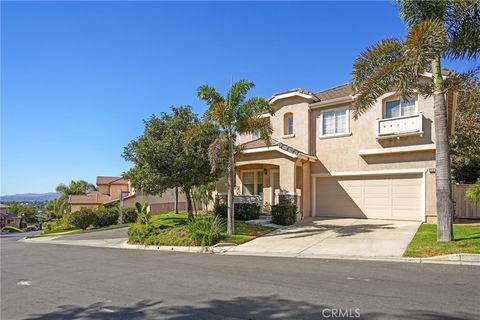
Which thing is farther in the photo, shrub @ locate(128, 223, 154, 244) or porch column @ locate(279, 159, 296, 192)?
porch column @ locate(279, 159, 296, 192)

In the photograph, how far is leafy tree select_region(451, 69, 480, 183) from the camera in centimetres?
2519

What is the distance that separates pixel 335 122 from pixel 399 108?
346 cm

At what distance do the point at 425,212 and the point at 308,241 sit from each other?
7611 millimetres

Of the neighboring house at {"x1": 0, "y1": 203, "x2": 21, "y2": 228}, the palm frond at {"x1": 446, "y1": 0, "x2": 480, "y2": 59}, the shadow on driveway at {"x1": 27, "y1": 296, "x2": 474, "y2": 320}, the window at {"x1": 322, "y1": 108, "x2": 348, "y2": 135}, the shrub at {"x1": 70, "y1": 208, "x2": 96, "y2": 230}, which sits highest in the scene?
the palm frond at {"x1": 446, "y1": 0, "x2": 480, "y2": 59}

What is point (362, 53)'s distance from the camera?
13.2 metres

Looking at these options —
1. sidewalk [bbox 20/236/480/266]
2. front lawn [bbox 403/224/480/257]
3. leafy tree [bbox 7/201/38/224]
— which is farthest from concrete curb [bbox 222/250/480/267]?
leafy tree [bbox 7/201/38/224]

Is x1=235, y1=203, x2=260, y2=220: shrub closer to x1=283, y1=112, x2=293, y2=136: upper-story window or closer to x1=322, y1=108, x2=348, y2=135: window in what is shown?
x1=283, y1=112, x2=293, y2=136: upper-story window

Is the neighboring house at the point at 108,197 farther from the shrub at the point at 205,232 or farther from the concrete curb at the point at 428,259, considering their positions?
the concrete curb at the point at 428,259

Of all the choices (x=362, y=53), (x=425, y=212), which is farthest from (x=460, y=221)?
(x=362, y=53)

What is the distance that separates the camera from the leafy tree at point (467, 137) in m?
25.2

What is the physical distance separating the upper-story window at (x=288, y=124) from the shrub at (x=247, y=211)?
5346mm

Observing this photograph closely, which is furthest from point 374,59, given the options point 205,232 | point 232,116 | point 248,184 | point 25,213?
point 25,213

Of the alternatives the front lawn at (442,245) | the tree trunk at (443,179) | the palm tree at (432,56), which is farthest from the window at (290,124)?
the tree trunk at (443,179)

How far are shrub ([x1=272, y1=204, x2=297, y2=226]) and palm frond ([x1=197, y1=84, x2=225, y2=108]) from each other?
20.1 feet
